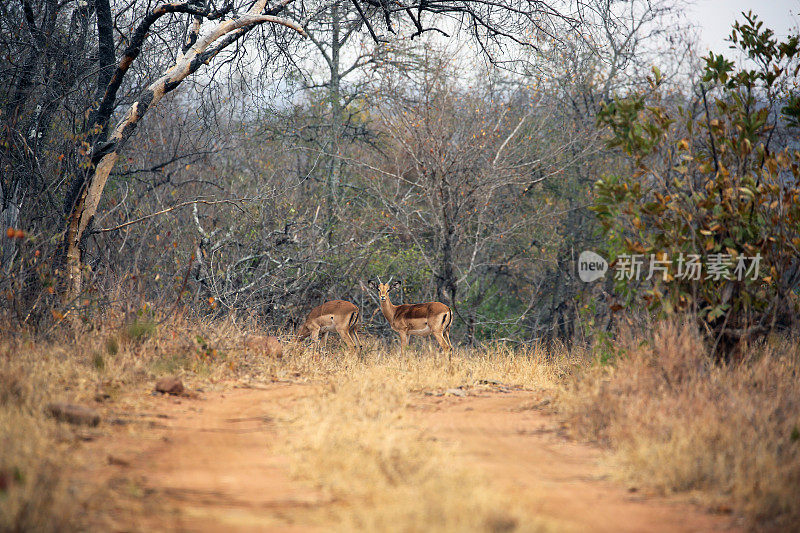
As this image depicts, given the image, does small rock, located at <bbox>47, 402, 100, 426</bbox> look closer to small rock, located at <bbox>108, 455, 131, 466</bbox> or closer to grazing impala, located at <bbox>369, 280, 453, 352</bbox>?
small rock, located at <bbox>108, 455, 131, 466</bbox>

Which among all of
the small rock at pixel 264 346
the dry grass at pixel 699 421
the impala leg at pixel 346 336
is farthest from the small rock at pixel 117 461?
the impala leg at pixel 346 336

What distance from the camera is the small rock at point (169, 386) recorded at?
20.7 feet

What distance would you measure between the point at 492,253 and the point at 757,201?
461 inches

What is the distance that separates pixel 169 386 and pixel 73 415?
1.39 meters

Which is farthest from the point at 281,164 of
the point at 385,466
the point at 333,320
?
the point at 385,466

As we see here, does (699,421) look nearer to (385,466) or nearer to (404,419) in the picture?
(404,419)

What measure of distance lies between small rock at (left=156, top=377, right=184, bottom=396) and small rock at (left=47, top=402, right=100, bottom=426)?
1299mm

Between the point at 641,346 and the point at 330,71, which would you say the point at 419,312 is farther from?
the point at 330,71

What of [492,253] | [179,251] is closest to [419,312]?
[179,251]

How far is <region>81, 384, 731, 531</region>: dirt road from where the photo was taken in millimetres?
3502

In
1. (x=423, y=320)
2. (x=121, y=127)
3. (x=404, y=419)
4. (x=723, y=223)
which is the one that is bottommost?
(x=404, y=419)

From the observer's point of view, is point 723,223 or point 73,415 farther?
point 723,223

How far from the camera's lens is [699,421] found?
16.5 feet

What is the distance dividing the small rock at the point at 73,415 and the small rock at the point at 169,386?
51.1 inches
